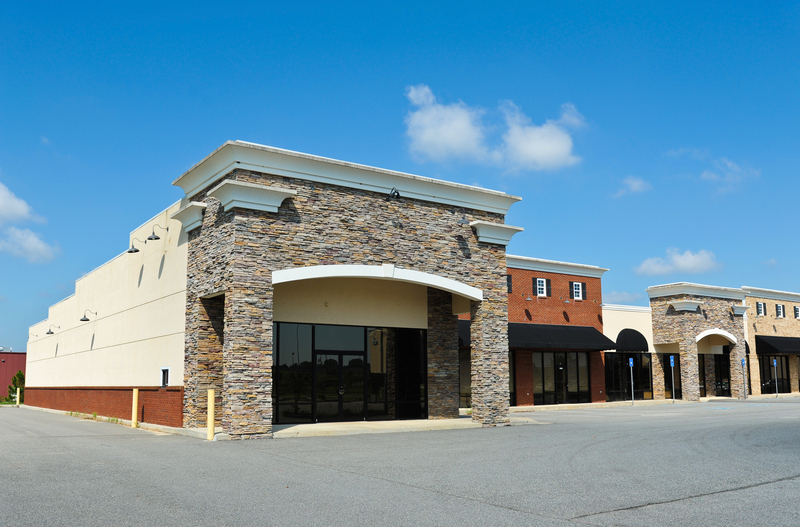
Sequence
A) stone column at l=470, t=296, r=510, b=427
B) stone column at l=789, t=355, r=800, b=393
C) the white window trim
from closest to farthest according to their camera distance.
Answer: stone column at l=470, t=296, r=510, b=427
the white window trim
stone column at l=789, t=355, r=800, b=393

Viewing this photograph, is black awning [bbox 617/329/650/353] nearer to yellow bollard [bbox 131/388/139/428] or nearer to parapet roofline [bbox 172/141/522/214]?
parapet roofline [bbox 172/141/522/214]

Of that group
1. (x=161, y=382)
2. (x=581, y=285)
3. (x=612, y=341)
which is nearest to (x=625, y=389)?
(x=612, y=341)

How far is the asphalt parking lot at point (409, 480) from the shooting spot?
7.77 metres

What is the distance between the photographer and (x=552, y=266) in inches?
1350

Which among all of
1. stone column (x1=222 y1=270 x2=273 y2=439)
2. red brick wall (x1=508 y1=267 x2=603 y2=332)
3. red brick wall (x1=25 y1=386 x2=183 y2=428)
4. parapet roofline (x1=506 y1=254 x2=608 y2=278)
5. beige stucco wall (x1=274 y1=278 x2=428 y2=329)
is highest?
parapet roofline (x1=506 y1=254 x2=608 y2=278)

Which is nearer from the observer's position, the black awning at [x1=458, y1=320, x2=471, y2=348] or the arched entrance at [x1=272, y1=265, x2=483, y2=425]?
the arched entrance at [x1=272, y1=265, x2=483, y2=425]

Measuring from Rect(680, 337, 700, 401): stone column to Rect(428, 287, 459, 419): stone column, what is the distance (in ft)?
72.7

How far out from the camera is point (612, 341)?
3566 centimetres

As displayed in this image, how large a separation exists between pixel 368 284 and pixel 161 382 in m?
7.31

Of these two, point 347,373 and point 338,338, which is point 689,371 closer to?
point 347,373

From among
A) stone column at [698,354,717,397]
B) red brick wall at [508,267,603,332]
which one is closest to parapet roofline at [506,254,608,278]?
red brick wall at [508,267,603,332]

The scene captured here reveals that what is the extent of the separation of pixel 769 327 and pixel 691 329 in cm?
1090

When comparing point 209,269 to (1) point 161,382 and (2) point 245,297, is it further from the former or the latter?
(1) point 161,382

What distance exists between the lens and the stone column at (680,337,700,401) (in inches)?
1550
